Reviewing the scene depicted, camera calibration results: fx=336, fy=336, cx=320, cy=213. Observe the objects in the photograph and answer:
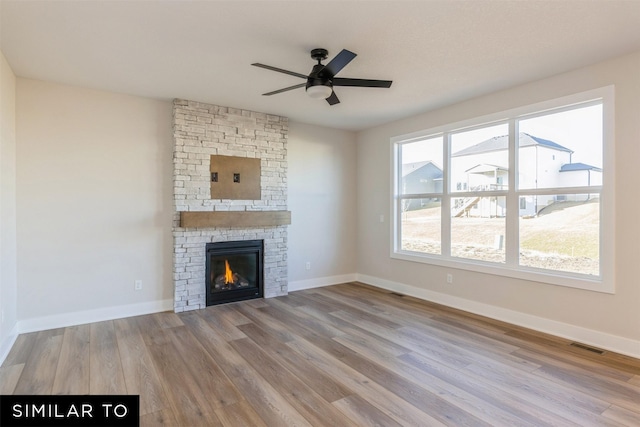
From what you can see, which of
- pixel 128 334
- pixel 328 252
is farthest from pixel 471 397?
pixel 328 252

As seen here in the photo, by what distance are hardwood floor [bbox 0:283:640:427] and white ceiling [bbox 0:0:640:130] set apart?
8.98 ft

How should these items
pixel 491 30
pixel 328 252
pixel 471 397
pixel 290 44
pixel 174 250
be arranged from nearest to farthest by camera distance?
1. pixel 471 397
2. pixel 491 30
3. pixel 290 44
4. pixel 174 250
5. pixel 328 252

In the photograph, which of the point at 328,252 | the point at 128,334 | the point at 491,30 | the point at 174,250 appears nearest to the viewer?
the point at 491,30

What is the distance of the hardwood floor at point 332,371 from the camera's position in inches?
87.4

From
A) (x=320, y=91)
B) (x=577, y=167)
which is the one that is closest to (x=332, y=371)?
(x=320, y=91)

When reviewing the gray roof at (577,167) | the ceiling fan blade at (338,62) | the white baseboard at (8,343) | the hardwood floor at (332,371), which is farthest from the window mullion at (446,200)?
the white baseboard at (8,343)

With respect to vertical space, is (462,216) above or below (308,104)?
below

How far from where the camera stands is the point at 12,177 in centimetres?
343

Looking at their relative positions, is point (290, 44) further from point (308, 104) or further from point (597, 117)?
point (597, 117)

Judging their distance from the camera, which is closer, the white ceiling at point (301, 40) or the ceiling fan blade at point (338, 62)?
the white ceiling at point (301, 40)

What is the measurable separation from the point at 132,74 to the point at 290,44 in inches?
72.5

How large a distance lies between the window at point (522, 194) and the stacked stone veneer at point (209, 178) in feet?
6.60

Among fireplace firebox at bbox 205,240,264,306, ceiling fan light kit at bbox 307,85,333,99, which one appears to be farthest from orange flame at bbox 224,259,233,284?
ceiling fan light kit at bbox 307,85,333,99
